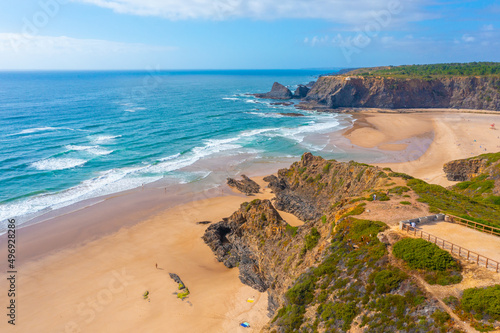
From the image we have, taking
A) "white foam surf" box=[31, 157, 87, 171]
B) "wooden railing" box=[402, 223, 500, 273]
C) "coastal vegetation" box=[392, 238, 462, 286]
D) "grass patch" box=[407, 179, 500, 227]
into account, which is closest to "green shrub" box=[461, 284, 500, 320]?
"coastal vegetation" box=[392, 238, 462, 286]

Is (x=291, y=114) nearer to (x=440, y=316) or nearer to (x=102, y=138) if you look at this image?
(x=102, y=138)

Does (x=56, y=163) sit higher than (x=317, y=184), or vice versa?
(x=317, y=184)

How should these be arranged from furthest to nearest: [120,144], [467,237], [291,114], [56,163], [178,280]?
[291,114] → [120,144] → [56,163] → [178,280] → [467,237]

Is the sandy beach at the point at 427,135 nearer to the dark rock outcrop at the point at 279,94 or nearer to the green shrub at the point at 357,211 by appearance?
the green shrub at the point at 357,211

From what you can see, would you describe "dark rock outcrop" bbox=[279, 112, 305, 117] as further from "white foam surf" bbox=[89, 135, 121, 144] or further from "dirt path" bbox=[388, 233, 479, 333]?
"dirt path" bbox=[388, 233, 479, 333]

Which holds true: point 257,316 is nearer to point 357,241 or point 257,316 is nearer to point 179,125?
point 357,241

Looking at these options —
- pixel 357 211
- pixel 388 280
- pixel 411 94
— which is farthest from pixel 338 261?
pixel 411 94

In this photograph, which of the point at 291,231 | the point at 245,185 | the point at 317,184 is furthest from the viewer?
the point at 245,185
